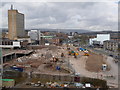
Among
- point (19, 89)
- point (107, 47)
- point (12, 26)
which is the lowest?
point (19, 89)

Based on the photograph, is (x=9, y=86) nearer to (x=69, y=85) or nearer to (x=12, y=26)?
(x=69, y=85)

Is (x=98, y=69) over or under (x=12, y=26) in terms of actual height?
under

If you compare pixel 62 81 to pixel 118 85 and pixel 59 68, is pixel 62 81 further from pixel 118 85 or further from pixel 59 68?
pixel 118 85

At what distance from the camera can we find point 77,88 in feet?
11.5

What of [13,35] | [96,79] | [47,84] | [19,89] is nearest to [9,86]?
[19,89]

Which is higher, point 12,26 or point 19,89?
point 12,26

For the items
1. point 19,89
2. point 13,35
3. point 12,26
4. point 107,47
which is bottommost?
point 19,89

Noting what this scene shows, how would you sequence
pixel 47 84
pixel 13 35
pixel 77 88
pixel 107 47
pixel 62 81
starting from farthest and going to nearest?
pixel 13 35, pixel 107 47, pixel 62 81, pixel 47 84, pixel 77 88

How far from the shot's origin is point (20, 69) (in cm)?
497

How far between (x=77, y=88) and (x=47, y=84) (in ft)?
2.65

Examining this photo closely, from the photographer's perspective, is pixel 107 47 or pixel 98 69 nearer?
pixel 98 69

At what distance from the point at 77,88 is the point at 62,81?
0.65m

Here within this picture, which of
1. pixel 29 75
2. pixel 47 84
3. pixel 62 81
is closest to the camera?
pixel 47 84

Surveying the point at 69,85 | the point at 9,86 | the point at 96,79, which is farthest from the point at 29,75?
the point at 96,79
